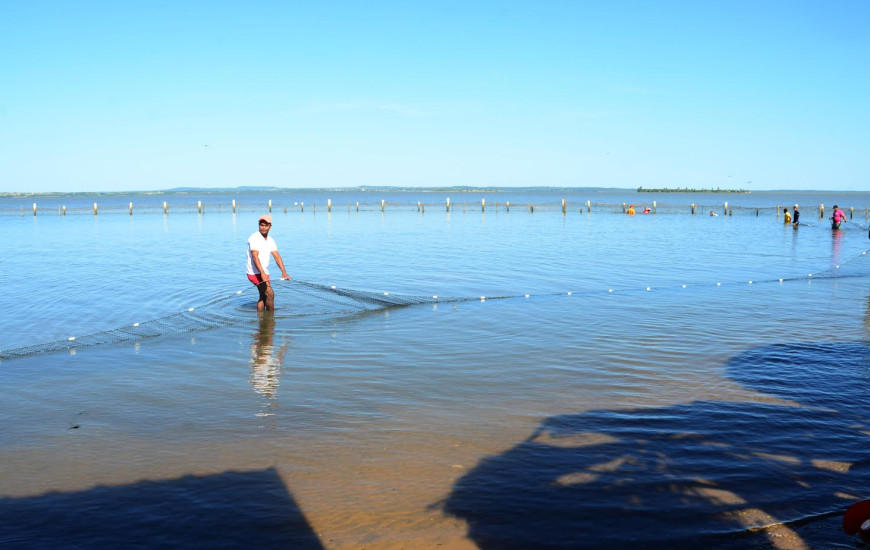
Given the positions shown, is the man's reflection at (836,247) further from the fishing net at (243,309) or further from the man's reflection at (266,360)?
the man's reflection at (266,360)

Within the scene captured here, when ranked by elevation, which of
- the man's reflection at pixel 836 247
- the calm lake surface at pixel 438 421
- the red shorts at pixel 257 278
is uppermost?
the red shorts at pixel 257 278

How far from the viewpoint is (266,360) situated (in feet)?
29.0

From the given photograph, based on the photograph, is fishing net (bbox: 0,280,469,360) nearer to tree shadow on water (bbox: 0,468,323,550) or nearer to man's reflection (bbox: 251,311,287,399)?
man's reflection (bbox: 251,311,287,399)

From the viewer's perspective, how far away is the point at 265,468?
535cm

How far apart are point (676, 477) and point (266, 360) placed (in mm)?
5488

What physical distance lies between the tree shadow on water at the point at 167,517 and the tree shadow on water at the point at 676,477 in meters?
1.22

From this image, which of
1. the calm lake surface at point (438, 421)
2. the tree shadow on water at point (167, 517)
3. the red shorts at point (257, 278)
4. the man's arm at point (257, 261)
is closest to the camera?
the tree shadow on water at point (167, 517)

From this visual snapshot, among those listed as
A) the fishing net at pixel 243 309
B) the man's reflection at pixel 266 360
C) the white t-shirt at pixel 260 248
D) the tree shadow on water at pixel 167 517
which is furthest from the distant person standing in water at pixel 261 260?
the tree shadow on water at pixel 167 517

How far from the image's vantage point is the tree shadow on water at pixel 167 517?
426cm

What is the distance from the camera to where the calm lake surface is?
4.52 m

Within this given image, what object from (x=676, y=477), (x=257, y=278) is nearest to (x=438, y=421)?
(x=676, y=477)

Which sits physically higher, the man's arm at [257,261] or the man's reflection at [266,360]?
the man's arm at [257,261]

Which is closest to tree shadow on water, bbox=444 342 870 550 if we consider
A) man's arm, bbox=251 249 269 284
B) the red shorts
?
man's arm, bbox=251 249 269 284

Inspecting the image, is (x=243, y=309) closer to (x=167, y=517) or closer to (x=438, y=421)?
(x=438, y=421)
